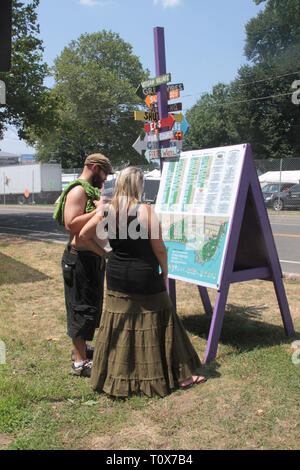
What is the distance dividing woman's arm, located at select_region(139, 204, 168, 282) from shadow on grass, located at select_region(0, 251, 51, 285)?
14.2 feet

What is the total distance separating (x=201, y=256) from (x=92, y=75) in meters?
38.6

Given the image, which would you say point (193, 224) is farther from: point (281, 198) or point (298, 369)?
point (281, 198)

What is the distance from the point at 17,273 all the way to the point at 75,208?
179 inches

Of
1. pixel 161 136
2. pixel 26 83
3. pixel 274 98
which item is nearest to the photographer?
pixel 161 136

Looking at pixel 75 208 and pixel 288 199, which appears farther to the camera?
pixel 288 199

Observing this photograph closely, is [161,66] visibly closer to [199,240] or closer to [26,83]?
[199,240]

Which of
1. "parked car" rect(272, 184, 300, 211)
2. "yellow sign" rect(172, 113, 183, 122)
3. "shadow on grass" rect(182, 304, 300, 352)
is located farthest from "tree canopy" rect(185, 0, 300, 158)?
"shadow on grass" rect(182, 304, 300, 352)

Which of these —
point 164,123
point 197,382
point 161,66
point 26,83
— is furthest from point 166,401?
point 26,83

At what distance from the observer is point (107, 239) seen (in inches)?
134

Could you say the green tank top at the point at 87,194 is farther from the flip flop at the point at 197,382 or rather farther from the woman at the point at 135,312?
the flip flop at the point at 197,382

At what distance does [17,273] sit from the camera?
25.0ft

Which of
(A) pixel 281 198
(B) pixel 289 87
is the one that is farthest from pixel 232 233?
(B) pixel 289 87

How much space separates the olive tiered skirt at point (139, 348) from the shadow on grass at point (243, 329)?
103cm

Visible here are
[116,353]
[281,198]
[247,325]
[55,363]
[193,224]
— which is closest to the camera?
[116,353]
